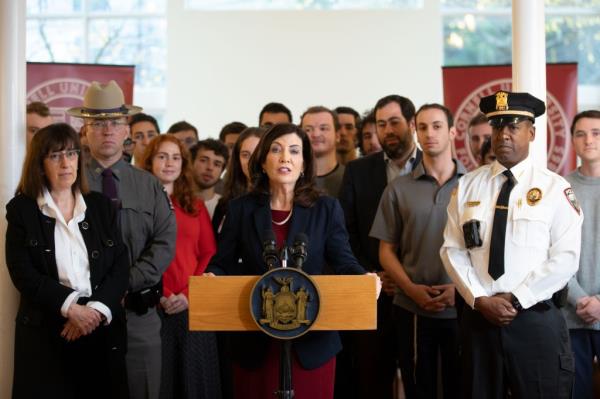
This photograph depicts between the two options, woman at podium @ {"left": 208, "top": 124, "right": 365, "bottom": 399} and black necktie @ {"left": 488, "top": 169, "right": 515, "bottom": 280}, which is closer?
woman at podium @ {"left": 208, "top": 124, "right": 365, "bottom": 399}

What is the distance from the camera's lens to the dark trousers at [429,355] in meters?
4.82

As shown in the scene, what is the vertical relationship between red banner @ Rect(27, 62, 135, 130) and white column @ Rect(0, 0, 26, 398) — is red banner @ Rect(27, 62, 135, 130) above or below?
above

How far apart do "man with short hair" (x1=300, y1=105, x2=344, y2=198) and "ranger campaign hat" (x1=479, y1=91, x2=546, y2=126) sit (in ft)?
5.48

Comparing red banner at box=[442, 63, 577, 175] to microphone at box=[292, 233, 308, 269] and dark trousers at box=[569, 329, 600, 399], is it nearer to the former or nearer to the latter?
dark trousers at box=[569, 329, 600, 399]

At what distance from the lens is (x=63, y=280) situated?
164 inches

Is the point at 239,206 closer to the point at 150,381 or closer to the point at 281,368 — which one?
the point at 281,368

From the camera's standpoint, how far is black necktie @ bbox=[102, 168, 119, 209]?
15.7ft

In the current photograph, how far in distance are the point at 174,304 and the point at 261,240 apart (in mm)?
1609

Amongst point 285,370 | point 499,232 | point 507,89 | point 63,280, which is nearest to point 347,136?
point 507,89

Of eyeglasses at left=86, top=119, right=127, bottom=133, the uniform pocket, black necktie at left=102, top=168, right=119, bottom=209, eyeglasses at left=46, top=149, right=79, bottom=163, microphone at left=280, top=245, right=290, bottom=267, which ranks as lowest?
microphone at left=280, top=245, right=290, bottom=267

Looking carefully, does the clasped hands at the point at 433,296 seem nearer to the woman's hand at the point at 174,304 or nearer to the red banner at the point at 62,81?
the woman's hand at the point at 174,304

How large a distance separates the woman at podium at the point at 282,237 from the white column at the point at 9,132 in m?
1.48

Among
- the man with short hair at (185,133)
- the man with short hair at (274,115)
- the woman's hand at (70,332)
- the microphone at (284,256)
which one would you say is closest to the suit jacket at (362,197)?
the man with short hair at (274,115)

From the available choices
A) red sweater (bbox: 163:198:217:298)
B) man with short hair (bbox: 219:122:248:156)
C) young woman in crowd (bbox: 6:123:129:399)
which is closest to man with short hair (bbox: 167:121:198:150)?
man with short hair (bbox: 219:122:248:156)
